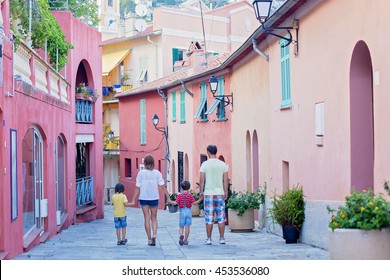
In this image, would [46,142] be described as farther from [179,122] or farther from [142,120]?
[142,120]

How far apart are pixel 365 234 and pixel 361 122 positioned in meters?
3.54

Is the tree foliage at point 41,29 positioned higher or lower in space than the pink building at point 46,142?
higher

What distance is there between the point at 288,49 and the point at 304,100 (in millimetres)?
1767

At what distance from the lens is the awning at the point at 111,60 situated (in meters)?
44.5

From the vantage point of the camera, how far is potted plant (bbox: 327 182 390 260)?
302 inches

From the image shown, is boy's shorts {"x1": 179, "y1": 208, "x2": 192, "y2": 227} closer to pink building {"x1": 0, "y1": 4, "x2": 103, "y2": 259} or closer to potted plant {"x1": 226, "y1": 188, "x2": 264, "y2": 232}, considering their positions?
pink building {"x1": 0, "y1": 4, "x2": 103, "y2": 259}

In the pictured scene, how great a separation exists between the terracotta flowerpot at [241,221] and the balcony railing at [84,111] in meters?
9.09

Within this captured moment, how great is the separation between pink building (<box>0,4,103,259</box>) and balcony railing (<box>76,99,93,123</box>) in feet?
0.11

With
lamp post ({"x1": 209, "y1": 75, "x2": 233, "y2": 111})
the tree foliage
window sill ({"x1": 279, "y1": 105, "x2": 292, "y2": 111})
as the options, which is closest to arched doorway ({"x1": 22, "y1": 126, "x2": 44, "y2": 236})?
the tree foliage

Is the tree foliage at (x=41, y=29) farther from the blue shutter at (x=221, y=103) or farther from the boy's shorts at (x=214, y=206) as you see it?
the blue shutter at (x=221, y=103)

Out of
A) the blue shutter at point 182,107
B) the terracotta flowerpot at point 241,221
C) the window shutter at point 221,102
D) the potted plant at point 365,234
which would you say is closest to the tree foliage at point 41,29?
the terracotta flowerpot at point 241,221

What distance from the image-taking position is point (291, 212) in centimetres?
1362

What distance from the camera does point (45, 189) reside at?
54.9ft

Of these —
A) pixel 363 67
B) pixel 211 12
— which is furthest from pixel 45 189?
pixel 211 12
